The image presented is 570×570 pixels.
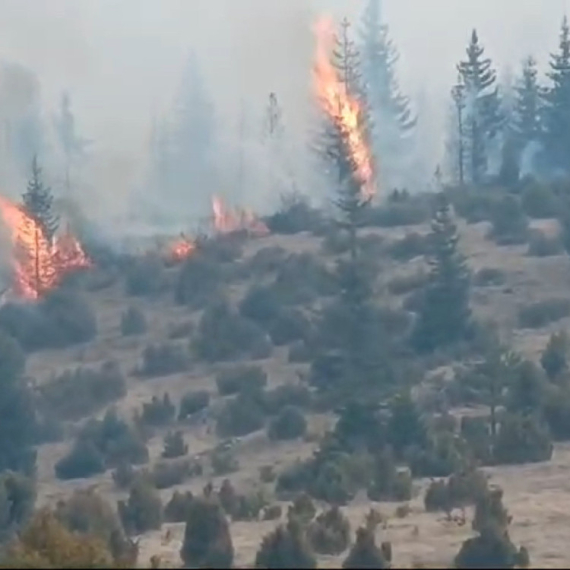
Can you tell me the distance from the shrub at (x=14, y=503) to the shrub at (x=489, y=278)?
86.4ft

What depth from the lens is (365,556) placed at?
925 inches

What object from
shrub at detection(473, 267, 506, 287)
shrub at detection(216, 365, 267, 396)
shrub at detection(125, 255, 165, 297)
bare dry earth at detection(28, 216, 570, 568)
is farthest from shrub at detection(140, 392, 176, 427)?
shrub at detection(125, 255, 165, 297)

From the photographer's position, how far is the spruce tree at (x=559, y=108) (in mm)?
83375

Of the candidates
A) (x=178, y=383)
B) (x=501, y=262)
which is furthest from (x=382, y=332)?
(x=501, y=262)

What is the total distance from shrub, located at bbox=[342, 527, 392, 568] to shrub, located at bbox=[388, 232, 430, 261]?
39.4 metres

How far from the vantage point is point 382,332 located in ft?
167

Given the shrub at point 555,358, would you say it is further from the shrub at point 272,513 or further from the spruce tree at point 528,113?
the spruce tree at point 528,113

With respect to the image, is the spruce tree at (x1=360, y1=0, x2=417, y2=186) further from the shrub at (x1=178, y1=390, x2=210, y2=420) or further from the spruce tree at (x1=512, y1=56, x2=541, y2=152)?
the shrub at (x1=178, y1=390, x2=210, y2=420)

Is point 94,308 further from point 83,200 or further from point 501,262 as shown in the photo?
point 83,200

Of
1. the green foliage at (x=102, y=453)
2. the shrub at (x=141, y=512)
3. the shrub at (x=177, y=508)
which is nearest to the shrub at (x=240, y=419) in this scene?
the green foliage at (x=102, y=453)

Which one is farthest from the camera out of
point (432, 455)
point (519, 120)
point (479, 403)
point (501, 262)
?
Answer: point (519, 120)

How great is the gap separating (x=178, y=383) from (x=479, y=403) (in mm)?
11068

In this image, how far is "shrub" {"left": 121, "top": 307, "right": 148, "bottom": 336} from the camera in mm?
58594

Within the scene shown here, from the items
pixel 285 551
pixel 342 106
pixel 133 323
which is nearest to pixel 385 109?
pixel 342 106
